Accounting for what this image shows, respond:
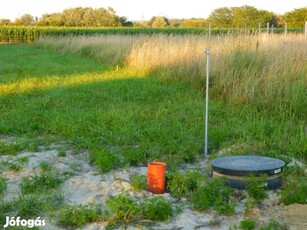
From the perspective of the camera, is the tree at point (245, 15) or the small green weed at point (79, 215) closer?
the small green weed at point (79, 215)

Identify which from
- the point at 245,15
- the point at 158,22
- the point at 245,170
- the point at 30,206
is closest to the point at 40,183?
the point at 30,206

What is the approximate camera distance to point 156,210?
379 centimetres

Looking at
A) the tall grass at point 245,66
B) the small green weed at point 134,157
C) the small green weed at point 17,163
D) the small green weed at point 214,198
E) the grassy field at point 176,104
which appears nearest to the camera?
the small green weed at point 214,198

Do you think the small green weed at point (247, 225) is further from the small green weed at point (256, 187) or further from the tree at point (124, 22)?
the tree at point (124, 22)

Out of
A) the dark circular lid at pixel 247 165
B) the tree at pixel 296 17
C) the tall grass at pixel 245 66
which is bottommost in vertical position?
the dark circular lid at pixel 247 165

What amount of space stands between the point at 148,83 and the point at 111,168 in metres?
6.19

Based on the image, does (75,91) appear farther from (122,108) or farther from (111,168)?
(111,168)

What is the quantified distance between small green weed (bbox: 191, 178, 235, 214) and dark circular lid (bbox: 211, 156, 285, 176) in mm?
235

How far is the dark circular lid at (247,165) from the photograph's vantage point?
4426 millimetres

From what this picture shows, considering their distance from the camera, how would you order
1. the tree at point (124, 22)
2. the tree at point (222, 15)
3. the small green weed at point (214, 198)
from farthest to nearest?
1. the tree at point (124, 22)
2. the tree at point (222, 15)
3. the small green weed at point (214, 198)

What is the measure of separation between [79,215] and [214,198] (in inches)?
45.4

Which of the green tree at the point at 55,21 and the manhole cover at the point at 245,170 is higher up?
the green tree at the point at 55,21

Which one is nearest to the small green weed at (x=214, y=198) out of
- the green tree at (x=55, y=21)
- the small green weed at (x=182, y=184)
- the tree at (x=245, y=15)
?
the small green weed at (x=182, y=184)

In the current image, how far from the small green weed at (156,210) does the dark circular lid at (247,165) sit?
84 centimetres
